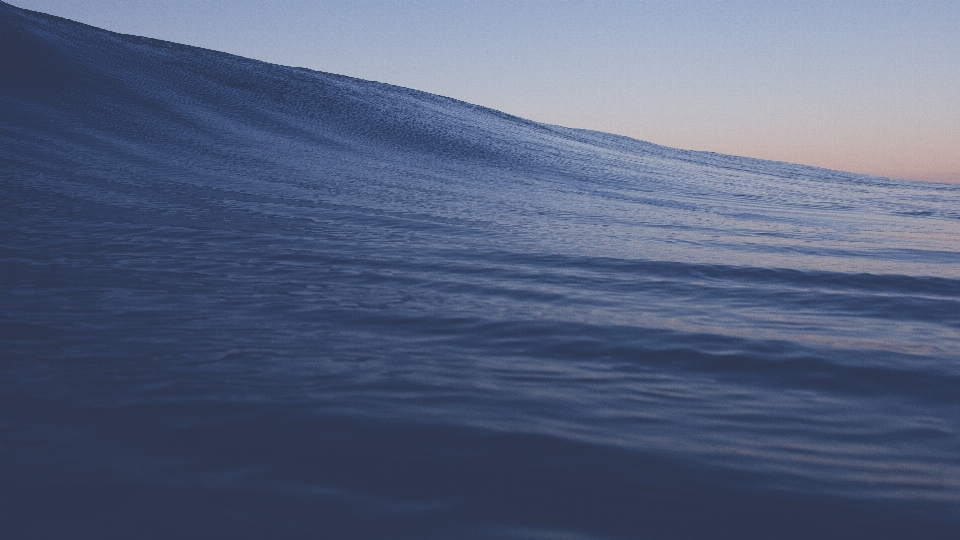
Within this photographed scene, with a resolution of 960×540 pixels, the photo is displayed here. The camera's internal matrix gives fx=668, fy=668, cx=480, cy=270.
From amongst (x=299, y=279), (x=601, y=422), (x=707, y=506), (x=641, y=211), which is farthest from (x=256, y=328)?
(x=641, y=211)

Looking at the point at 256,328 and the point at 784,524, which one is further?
the point at 256,328

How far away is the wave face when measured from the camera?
3.19 ft

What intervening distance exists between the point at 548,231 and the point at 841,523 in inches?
113

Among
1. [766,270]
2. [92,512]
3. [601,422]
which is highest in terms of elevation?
[766,270]

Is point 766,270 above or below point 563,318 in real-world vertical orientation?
above

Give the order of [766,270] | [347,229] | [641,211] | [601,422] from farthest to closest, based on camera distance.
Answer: [641,211], [347,229], [766,270], [601,422]

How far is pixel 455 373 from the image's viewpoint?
1.52 metres

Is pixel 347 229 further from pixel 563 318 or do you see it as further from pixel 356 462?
pixel 356 462

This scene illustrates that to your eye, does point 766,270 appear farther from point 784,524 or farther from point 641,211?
point 641,211

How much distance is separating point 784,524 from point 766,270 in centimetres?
202

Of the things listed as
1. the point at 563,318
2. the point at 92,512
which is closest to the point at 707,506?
the point at 92,512

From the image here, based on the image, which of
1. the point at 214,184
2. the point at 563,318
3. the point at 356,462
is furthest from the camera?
the point at 214,184

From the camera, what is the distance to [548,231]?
376 cm

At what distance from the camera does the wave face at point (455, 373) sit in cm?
97
